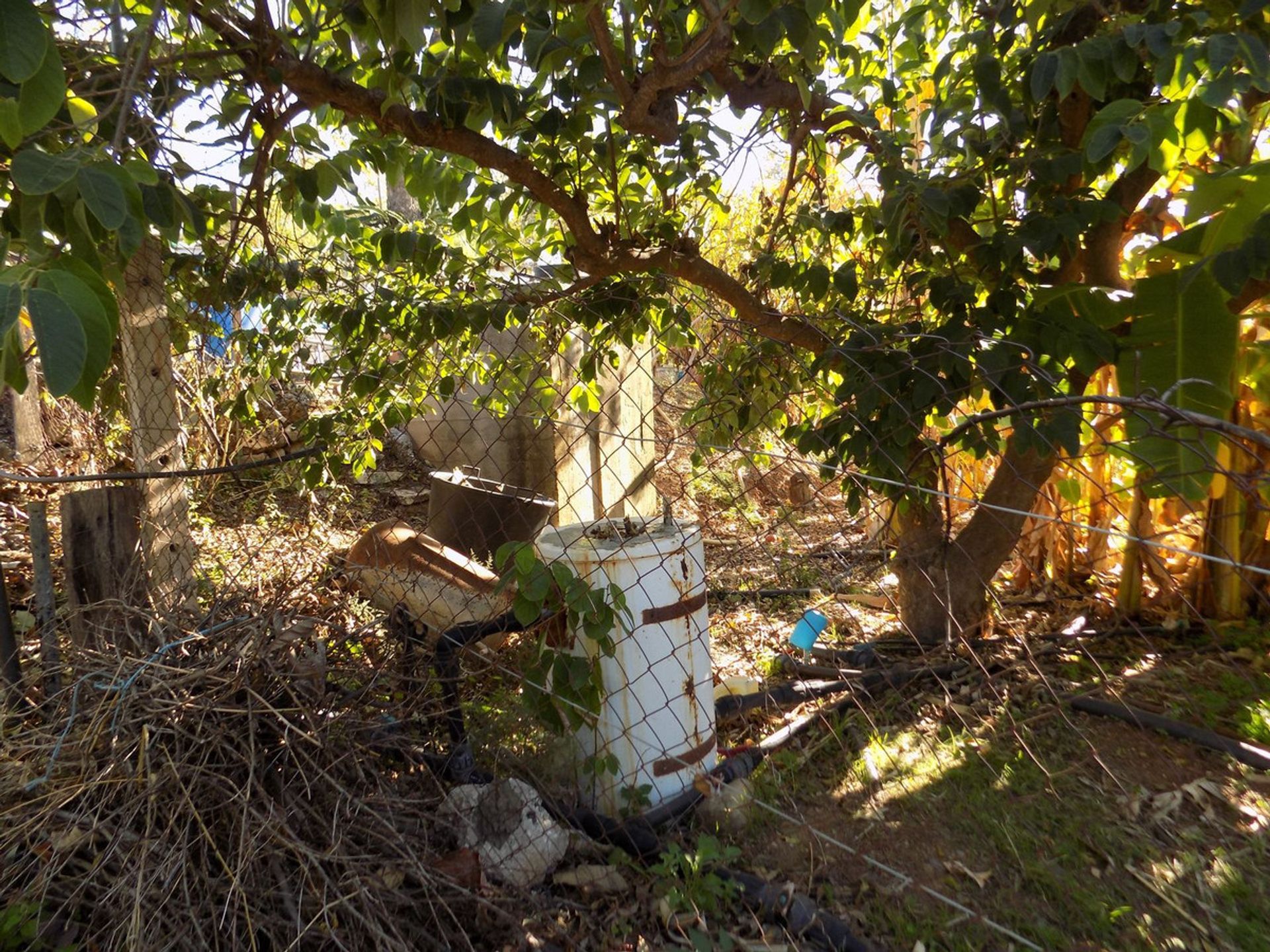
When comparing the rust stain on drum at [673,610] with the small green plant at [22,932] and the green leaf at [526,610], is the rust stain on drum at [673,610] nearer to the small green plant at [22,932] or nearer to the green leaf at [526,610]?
the green leaf at [526,610]

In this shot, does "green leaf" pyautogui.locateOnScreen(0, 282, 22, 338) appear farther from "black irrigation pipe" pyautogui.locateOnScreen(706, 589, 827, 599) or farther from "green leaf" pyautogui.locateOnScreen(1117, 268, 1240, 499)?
"black irrigation pipe" pyautogui.locateOnScreen(706, 589, 827, 599)

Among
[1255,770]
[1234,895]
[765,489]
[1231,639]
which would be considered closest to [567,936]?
[1234,895]

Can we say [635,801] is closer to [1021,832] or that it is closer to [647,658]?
[647,658]

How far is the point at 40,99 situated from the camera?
127 centimetres

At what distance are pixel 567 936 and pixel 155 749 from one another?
0.97 m

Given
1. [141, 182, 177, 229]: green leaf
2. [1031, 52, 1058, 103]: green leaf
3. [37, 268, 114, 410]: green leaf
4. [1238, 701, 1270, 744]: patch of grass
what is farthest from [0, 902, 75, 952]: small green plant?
[1238, 701, 1270, 744]: patch of grass

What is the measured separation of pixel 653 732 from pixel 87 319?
65.6 inches

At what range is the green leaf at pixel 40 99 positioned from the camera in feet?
4.16

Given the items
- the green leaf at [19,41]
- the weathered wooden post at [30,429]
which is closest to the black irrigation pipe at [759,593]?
the green leaf at [19,41]

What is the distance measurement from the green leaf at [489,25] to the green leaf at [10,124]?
2.92 feet

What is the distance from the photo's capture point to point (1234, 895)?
2.04 meters

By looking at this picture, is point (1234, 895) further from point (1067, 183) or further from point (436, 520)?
point (436, 520)

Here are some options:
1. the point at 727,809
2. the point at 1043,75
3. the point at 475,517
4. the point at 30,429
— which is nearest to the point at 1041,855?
the point at 727,809

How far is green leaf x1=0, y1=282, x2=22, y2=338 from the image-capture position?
1040 mm
